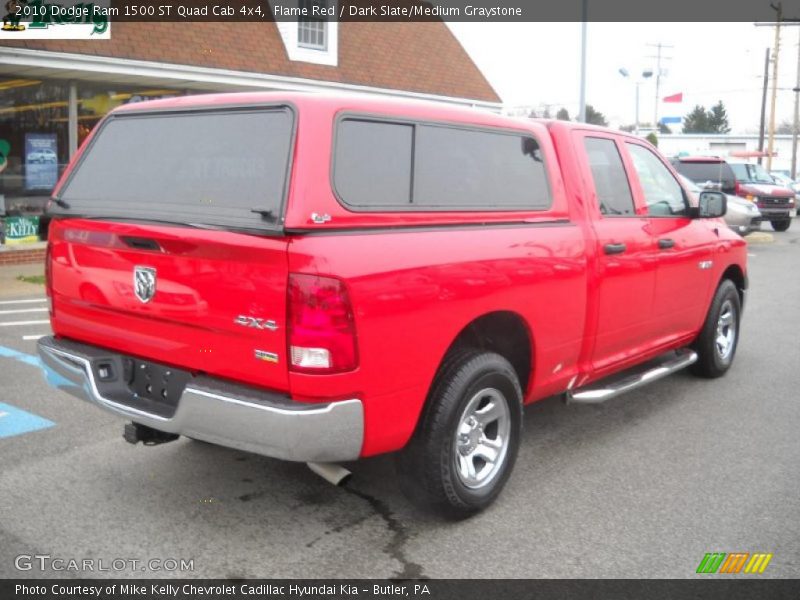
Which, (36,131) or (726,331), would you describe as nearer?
(726,331)

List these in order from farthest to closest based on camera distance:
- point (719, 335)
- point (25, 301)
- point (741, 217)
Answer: point (741, 217) → point (25, 301) → point (719, 335)

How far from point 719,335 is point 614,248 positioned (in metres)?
2.34

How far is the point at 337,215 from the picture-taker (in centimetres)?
334

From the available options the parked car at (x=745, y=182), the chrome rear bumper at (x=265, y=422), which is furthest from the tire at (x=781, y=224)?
the chrome rear bumper at (x=265, y=422)

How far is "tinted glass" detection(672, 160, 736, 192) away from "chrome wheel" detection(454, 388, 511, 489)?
16733 millimetres

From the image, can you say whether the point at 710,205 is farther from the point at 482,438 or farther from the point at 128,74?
the point at 128,74

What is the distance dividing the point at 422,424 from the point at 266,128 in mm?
1510

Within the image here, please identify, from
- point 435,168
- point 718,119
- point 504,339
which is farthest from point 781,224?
point 718,119

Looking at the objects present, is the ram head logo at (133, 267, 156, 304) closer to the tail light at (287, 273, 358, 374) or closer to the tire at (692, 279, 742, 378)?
the tail light at (287, 273, 358, 374)

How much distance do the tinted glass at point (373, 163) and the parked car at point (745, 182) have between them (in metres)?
16.1

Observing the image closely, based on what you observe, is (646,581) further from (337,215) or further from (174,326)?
(174,326)

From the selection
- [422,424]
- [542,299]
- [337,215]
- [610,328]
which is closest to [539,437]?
[610,328]

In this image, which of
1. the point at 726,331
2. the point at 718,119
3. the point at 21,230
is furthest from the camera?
the point at 718,119

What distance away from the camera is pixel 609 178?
5.18 m
